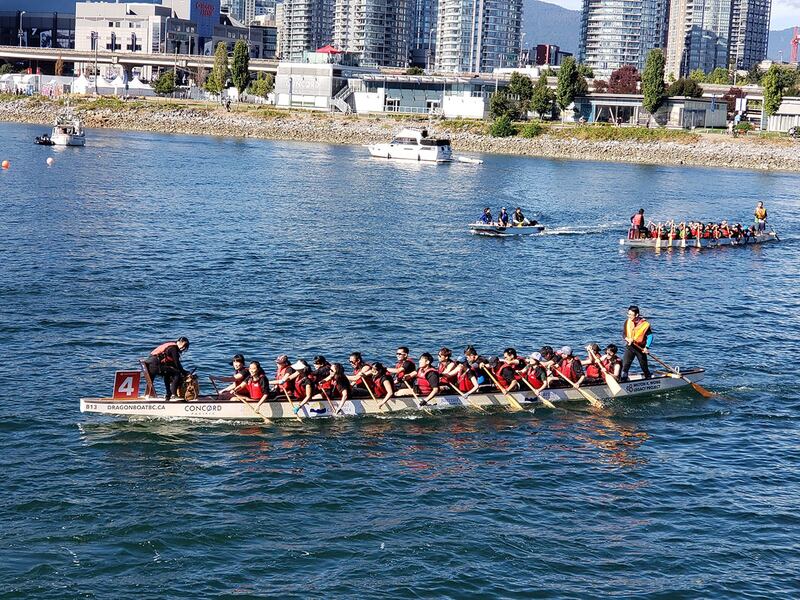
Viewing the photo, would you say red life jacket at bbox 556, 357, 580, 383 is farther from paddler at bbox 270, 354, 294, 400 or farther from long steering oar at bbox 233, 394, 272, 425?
Result: long steering oar at bbox 233, 394, 272, 425

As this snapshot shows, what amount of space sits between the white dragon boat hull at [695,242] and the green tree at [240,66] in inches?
5391

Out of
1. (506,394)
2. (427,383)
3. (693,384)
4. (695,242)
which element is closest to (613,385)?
(693,384)

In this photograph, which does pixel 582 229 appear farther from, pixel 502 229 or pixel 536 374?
pixel 536 374

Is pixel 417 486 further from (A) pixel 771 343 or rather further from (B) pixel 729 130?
(B) pixel 729 130

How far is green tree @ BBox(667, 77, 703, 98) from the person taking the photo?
174 meters

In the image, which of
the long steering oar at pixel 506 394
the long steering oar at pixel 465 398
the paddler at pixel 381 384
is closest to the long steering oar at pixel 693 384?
the long steering oar at pixel 506 394

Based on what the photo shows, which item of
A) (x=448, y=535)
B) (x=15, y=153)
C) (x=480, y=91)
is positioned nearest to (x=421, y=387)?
(x=448, y=535)

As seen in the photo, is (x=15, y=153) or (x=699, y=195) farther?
(x=15, y=153)

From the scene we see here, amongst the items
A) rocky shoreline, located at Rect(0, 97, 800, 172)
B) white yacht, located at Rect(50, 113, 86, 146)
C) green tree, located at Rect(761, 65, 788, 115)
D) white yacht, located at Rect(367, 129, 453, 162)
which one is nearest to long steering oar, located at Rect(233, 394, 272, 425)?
white yacht, located at Rect(367, 129, 453, 162)

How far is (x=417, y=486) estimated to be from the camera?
2769 cm

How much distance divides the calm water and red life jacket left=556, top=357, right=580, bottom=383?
1.61 m

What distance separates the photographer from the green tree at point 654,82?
540ft

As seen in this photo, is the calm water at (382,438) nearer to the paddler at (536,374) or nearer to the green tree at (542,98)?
the paddler at (536,374)

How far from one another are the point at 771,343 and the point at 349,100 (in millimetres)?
158371
